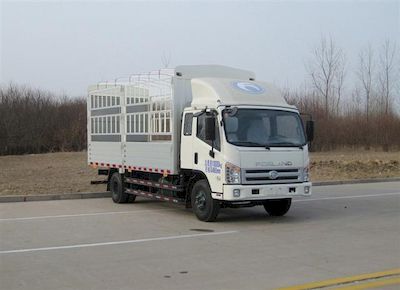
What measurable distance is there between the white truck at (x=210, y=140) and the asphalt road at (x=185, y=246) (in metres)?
0.67

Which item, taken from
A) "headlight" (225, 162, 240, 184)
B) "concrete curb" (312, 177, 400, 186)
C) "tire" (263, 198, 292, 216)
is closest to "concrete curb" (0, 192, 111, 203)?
"tire" (263, 198, 292, 216)

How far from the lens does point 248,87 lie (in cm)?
1183

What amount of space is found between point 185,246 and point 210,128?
2.91 meters

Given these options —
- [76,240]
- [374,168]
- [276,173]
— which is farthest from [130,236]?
[374,168]

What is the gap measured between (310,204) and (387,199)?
8.97 ft

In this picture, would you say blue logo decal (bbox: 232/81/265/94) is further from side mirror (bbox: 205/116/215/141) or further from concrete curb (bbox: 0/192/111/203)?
concrete curb (bbox: 0/192/111/203)

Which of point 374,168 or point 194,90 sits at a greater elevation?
point 194,90

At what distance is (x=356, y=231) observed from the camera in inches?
398

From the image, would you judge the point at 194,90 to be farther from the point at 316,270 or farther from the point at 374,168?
the point at 374,168

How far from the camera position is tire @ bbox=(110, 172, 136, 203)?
14523 mm

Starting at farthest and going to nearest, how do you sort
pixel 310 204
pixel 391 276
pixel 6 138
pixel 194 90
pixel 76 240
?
pixel 6 138, pixel 310 204, pixel 194 90, pixel 76 240, pixel 391 276

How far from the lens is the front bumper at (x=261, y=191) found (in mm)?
10453

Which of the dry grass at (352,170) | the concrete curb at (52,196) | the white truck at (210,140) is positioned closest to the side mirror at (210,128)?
the white truck at (210,140)

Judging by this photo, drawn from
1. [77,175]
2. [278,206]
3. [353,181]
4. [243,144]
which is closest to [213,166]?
[243,144]
